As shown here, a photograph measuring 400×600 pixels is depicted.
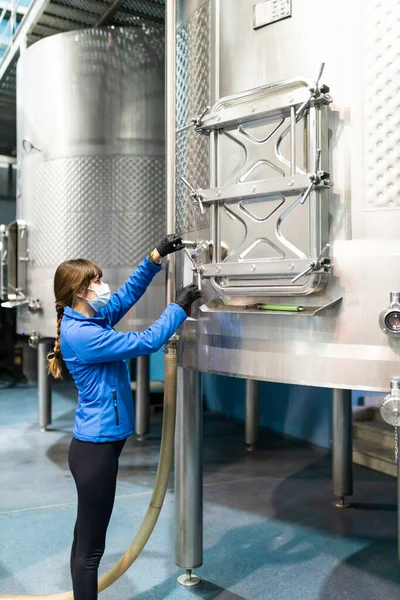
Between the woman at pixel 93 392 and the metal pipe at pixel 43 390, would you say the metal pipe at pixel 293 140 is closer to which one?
the woman at pixel 93 392

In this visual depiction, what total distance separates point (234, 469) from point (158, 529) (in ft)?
4.71

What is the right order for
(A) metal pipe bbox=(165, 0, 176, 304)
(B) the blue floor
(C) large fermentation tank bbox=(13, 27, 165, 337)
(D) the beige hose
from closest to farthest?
1. (D) the beige hose
2. (A) metal pipe bbox=(165, 0, 176, 304)
3. (B) the blue floor
4. (C) large fermentation tank bbox=(13, 27, 165, 337)

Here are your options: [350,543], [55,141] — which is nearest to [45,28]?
[55,141]

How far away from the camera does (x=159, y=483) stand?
2559 mm

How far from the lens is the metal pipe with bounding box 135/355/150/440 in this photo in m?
5.82

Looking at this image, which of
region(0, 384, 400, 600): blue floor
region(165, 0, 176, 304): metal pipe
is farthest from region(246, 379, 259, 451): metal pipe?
region(165, 0, 176, 304): metal pipe

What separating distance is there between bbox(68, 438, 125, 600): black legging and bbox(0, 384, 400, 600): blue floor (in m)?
0.59

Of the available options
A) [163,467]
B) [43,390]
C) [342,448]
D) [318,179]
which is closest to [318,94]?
[318,179]

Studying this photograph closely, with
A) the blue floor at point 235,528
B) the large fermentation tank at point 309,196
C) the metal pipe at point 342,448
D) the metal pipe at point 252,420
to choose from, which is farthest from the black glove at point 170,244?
the metal pipe at point 252,420

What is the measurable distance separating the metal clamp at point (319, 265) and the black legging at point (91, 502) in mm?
971

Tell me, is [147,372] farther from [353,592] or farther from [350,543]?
[353,592]

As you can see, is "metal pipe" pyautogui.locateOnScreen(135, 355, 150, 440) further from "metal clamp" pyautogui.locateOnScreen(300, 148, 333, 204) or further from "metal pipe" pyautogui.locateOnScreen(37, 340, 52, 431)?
"metal clamp" pyautogui.locateOnScreen(300, 148, 333, 204)

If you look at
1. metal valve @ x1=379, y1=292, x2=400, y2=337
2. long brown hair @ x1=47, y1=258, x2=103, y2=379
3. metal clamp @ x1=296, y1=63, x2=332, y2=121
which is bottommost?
metal valve @ x1=379, y1=292, x2=400, y2=337

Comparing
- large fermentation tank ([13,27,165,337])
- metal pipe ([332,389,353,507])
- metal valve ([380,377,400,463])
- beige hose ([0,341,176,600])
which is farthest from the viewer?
large fermentation tank ([13,27,165,337])
